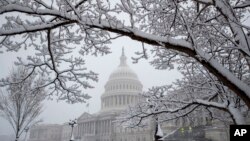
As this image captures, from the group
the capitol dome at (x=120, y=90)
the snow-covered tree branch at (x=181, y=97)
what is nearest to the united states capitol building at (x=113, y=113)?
the capitol dome at (x=120, y=90)

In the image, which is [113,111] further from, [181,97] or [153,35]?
[153,35]

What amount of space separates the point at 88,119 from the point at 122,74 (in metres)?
22.5

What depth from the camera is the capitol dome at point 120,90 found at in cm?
9169

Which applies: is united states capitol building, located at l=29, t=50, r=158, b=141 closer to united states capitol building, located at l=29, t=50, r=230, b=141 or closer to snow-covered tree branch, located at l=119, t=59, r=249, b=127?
united states capitol building, located at l=29, t=50, r=230, b=141

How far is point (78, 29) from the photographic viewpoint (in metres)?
7.20

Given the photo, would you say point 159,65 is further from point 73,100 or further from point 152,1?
point 73,100

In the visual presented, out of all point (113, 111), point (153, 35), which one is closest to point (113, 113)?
point (113, 111)

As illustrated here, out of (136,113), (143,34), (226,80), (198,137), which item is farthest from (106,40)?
(198,137)

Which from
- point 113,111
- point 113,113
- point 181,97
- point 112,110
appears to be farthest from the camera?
point 112,110

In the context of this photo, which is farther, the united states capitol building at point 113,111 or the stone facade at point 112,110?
the stone facade at point 112,110

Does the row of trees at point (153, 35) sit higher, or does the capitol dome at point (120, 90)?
the capitol dome at point (120, 90)

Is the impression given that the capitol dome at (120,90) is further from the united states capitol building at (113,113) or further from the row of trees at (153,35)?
the row of trees at (153,35)

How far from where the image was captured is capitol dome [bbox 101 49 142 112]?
301 ft

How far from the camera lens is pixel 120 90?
92.5 meters
